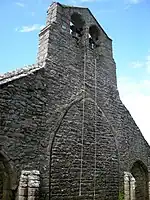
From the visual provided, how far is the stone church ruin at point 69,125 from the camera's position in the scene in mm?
6660

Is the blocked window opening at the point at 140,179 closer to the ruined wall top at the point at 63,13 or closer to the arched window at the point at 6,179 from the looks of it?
the arched window at the point at 6,179

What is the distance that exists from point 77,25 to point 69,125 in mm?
4968

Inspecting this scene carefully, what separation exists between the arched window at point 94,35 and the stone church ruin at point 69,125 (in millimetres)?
49

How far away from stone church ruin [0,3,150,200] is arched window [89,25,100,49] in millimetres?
49

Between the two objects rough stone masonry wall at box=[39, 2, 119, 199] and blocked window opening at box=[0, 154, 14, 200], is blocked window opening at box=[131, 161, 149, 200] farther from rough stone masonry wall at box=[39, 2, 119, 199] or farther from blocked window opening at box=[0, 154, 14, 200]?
blocked window opening at box=[0, 154, 14, 200]

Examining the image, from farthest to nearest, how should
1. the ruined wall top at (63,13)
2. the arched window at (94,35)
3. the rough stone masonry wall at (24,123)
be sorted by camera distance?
the arched window at (94,35), the ruined wall top at (63,13), the rough stone masonry wall at (24,123)

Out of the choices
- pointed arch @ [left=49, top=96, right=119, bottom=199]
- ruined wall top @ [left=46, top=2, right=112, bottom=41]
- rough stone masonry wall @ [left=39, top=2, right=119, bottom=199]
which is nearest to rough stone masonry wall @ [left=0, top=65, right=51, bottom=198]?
rough stone masonry wall @ [left=39, top=2, right=119, bottom=199]

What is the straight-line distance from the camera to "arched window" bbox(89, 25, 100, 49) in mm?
11219

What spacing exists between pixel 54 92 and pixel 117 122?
12.6 ft

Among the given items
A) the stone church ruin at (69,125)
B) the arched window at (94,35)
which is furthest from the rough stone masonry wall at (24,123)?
the arched window at (94,35)

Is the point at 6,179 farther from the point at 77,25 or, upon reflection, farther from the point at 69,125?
the point at 77,25

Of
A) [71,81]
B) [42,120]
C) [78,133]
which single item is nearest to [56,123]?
[42,120]

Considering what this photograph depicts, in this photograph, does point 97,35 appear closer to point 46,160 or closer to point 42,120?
point 42,120

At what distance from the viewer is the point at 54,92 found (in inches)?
323
